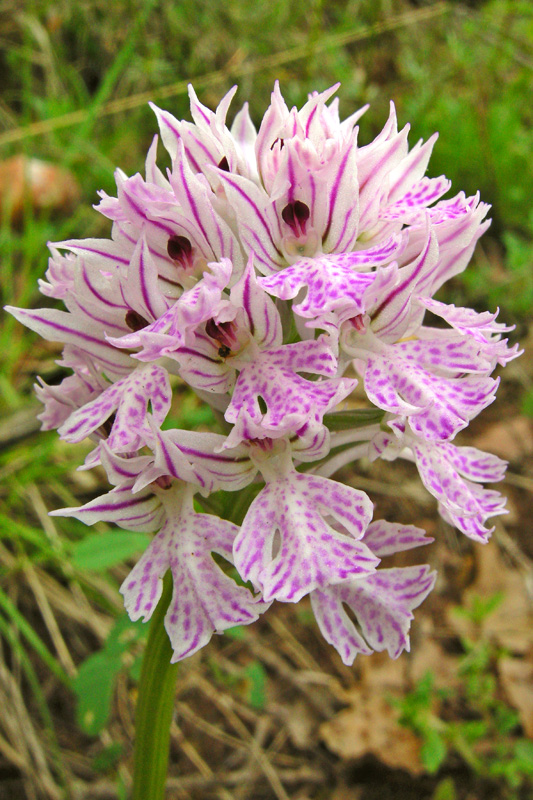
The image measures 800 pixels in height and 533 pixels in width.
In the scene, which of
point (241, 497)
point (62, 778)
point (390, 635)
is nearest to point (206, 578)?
point (241, 497)

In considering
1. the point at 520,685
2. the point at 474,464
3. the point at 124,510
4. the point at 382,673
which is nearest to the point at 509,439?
the point at 520,685

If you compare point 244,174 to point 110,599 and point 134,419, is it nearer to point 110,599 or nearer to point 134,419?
point 134,419

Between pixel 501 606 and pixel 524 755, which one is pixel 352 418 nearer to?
pixel 524 755

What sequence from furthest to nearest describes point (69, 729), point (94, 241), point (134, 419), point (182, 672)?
point (182, 672), point (69, 729), point (94, 241), point (134, 419)

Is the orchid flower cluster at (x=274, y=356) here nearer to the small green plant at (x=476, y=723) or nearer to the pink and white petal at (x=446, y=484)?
the pink and white petal at (x=446, y=484)

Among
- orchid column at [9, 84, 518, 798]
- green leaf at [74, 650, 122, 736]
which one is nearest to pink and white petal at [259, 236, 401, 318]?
orchid column at [9, 84, 518, 798]

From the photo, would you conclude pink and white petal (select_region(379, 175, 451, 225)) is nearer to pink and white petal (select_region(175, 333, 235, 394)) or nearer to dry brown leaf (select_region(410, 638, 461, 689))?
pink and white petal (select_region(175, 333, 235, 394))
